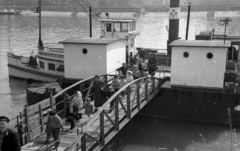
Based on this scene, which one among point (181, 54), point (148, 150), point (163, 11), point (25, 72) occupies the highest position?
point (163, 11)

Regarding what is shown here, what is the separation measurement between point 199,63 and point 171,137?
4243 mm

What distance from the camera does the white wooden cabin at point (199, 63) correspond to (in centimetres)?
1686

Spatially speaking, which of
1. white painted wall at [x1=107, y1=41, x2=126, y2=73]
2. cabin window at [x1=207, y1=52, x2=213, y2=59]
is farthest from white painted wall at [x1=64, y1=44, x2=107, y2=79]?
cabin window at [x1=207, y1=52, x2=213, y2=59]

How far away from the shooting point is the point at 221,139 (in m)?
16.5

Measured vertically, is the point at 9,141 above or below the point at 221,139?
above

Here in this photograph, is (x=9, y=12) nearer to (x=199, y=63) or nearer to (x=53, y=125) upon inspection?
(x=199, y=63)

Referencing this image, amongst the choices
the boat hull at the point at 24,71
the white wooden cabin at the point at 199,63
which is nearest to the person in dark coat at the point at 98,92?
the white wooden cabin at the point at 199,63

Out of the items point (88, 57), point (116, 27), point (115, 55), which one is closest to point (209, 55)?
point (115, 55)

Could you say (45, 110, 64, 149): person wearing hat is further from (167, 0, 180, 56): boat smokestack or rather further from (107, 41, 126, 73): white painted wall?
(167, 0, 180, 56): boat smokestack

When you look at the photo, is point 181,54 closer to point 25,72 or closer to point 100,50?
point 100,50

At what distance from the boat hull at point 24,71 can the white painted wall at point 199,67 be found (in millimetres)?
12284

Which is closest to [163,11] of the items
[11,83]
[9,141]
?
[11,83]

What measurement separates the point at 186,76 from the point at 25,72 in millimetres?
17064

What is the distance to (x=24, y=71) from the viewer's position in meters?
29.2
